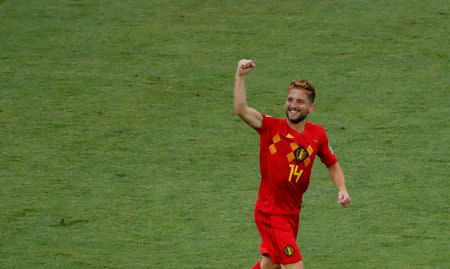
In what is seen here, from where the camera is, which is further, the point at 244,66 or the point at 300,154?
the point at 300,154

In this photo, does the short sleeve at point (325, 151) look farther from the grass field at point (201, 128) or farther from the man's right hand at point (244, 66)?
the grass field at point (201, 128)

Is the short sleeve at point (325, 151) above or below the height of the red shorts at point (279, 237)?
above

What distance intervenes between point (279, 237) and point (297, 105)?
1085mm

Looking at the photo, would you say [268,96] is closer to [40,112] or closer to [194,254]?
[40,112]

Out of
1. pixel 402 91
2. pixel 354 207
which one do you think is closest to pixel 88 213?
pixel 354 207

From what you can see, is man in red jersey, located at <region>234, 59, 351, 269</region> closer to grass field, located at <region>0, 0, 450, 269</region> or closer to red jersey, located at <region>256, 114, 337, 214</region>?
red jersey, located at <region>256, 114, 337, 214</region>

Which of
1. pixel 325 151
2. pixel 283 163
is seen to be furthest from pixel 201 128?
pixel 283 163

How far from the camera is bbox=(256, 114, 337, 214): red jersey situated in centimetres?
658

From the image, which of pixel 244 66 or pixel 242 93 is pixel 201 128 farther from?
pixel 244 66

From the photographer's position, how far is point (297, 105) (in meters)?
6.55

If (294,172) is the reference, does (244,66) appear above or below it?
above

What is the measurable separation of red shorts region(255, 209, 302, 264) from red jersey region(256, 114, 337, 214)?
0.06m

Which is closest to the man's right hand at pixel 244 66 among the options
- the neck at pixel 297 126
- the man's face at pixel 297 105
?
the man's face at pixel 297 105

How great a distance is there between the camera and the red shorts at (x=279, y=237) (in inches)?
259
